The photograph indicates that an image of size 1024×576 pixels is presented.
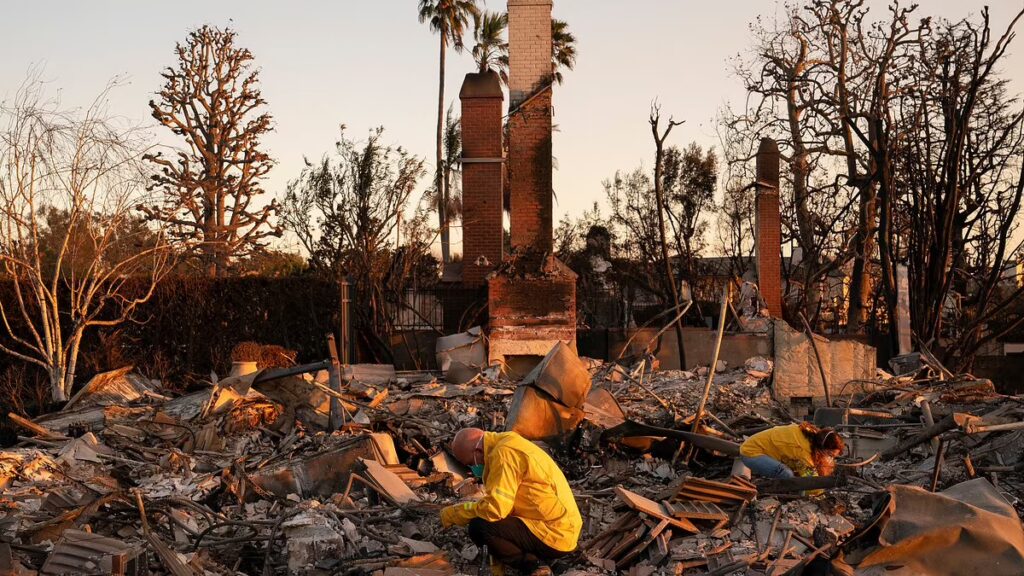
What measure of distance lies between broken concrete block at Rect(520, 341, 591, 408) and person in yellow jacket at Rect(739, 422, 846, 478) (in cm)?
239

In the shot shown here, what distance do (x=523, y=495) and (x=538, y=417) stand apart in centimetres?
402

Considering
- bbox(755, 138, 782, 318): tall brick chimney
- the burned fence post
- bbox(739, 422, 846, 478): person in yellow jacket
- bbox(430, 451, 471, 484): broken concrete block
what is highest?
bbox(755, 138, 782, 318): tall brick chimney

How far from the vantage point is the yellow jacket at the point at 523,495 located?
6270 mm

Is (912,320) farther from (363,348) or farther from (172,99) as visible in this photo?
(172,99)

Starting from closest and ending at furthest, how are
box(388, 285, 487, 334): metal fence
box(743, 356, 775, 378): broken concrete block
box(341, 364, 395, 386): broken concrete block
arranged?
box(341, 364, 395, 386): broken concrete block
box(743, 356, 775, 378): broken concrete block
box(388, 285, 487, 334): metal fence

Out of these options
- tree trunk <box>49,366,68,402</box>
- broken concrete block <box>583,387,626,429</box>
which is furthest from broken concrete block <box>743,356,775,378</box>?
tree trunk <box>49,366,68,402</box>

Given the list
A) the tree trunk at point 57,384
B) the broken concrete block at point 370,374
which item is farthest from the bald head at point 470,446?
the tree trunk at point 57,384

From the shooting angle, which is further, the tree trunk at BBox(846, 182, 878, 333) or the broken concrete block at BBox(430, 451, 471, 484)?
the tree trunk at BBox(846, 182, 878, 333)

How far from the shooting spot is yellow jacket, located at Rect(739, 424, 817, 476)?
8438 mm

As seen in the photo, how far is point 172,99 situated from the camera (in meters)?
24.6

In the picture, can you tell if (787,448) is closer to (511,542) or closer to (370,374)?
(511,542)

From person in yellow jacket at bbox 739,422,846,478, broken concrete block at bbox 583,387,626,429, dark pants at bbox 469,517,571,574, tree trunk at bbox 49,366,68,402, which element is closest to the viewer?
dark pants at bbox 469,517,571,574

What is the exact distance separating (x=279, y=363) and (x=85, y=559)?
8.86m

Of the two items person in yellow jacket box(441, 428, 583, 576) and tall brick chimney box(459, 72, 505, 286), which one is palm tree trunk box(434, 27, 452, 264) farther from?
person in yellow jacket box(441, 428, 583, 576)
